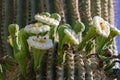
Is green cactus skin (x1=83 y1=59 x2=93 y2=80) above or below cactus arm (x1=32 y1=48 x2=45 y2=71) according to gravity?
below

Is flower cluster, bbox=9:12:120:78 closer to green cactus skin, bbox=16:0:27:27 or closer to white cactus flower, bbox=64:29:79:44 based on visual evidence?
white cactus flower, bbox=64:29:79:44

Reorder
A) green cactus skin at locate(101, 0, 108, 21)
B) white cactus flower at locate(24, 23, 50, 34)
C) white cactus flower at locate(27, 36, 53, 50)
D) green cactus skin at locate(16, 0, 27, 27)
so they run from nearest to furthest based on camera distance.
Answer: white cactus flower at locate(27, 36, 53, 50), white cactus flower at locate(24, 23, 50, 34), green cactus skin at locate(16, 0, 27, 27), green cactus skin at locate(101, 0, 108, 21)

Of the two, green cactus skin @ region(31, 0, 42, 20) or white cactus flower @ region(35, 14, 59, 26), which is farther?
green cactus skin @ region(31, 0, 42, 20)

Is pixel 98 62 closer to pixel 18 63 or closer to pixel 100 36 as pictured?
pixel 100 36

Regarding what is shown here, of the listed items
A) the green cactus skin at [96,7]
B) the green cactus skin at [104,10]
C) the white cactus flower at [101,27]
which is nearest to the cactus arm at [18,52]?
the white cactus flower at [101,27]

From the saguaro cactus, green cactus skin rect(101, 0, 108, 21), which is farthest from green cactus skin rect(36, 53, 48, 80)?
green cactus skin rect(101, 0, 108, 21)

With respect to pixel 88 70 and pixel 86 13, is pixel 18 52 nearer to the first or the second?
pixel 88 70

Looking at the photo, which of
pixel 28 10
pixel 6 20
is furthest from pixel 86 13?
pixel 6 20
